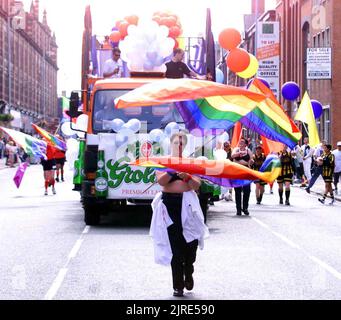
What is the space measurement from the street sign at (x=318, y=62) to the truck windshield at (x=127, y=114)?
84.3 feet

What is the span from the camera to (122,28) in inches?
718

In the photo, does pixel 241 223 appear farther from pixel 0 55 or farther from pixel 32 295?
pixel 0 55

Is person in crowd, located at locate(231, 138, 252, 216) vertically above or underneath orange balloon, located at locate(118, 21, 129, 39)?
underneath

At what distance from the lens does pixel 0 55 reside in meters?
101

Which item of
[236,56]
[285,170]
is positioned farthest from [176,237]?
[285,170]

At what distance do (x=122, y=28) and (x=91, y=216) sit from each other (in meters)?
4.13

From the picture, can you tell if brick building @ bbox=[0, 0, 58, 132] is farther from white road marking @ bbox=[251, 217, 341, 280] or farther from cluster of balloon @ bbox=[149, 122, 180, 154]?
cluster of balloon @ bbox=[149, 122, 180, 154]

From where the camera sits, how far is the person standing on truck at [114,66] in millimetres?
17672

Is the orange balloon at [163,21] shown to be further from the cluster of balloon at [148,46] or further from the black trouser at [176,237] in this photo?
the black trouser at [176,237]

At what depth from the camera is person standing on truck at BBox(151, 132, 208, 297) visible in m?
9.04

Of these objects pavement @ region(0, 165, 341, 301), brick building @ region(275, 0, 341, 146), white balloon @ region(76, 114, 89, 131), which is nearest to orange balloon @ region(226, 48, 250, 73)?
pavement @ region(0, 165, 341, 301)

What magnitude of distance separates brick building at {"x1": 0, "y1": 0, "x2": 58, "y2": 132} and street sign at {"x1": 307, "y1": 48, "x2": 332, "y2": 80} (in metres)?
46.9
